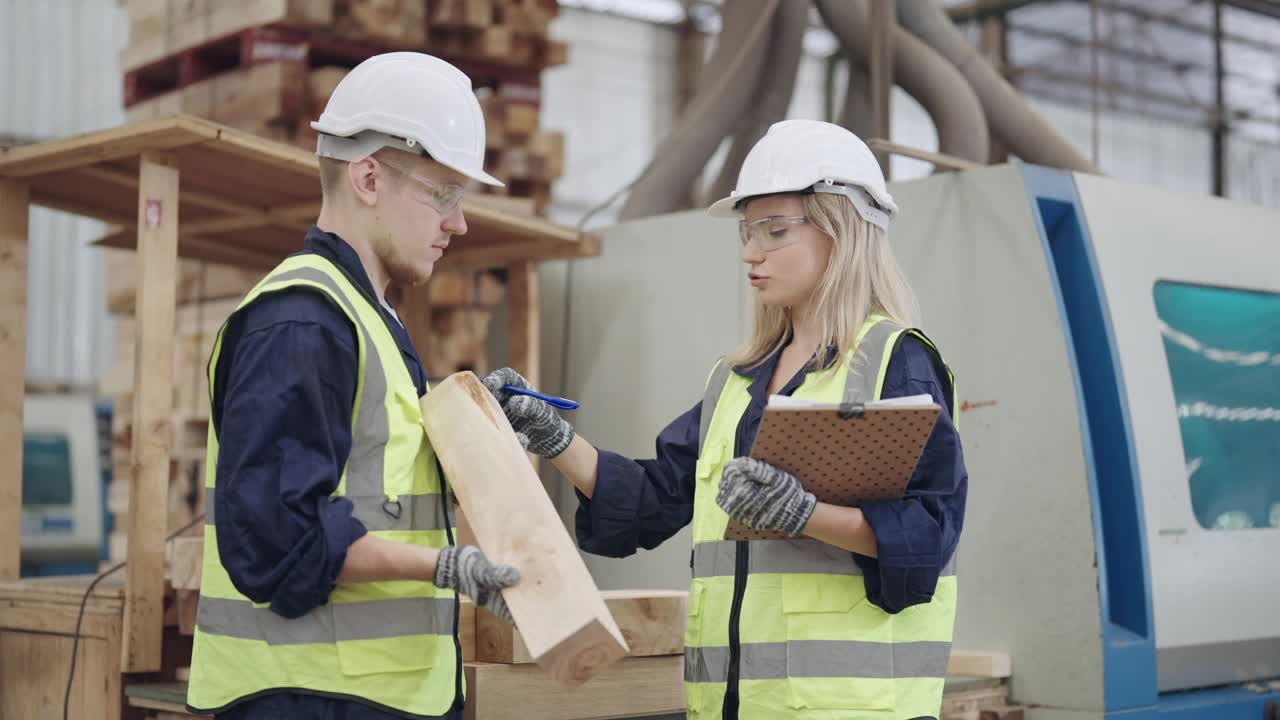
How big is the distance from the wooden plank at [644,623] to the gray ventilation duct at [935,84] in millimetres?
3379

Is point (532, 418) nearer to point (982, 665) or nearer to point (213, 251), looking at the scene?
point (982, 665)

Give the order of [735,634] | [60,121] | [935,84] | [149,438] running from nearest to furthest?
[735,634]
[149,438]
[935,84]
[60,121]

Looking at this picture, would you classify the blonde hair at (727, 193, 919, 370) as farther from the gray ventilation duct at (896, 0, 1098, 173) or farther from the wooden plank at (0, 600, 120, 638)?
the gray ventilation duct at (896, 0, 1098, 173)

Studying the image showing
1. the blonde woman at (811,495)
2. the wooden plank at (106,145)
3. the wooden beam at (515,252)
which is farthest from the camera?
the wooden beam at (515,252)

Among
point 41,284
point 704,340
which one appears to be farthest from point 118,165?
point 41,284

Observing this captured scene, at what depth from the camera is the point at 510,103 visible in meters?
6.20

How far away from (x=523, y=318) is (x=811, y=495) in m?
3.34

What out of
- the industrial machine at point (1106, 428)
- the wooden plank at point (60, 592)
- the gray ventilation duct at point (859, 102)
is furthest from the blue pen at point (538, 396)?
the gray ventilation duct at point (859, 102)

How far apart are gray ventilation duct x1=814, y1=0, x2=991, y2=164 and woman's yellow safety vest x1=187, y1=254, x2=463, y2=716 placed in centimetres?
447

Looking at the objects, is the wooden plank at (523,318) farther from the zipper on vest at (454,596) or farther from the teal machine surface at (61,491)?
the teal machine surface at (61,491)

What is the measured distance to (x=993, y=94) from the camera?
6891 mm

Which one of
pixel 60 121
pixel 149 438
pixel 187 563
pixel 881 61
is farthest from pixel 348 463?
pixel 60 121

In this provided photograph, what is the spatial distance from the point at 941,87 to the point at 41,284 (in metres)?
11.7

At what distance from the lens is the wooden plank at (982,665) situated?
4371 mm
